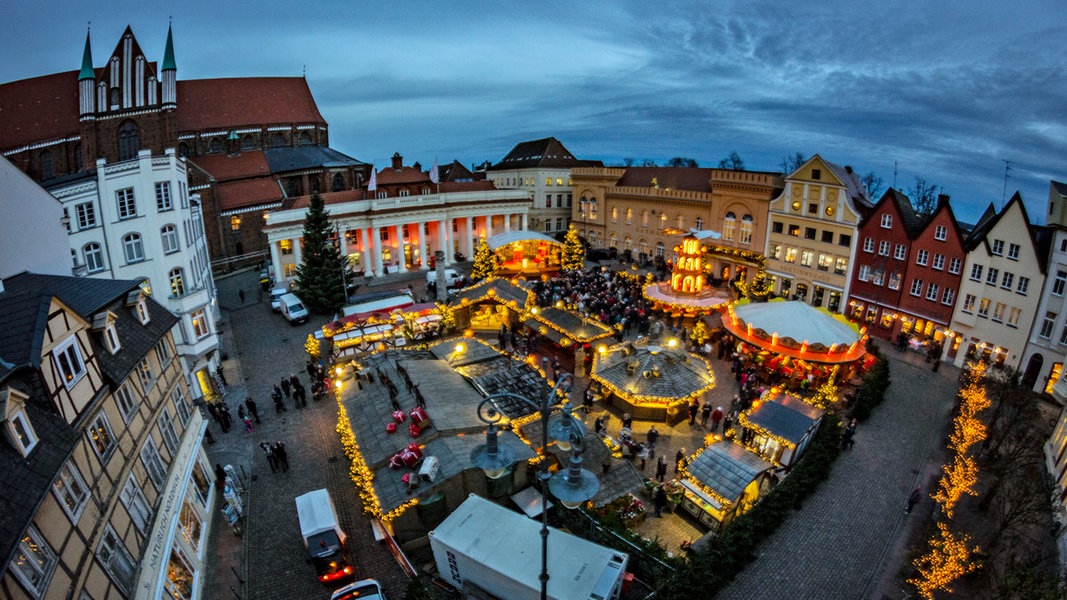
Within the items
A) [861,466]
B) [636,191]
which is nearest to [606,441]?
[861,466]

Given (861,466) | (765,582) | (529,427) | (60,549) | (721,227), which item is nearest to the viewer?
(60,549)

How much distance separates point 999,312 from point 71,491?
116 feet

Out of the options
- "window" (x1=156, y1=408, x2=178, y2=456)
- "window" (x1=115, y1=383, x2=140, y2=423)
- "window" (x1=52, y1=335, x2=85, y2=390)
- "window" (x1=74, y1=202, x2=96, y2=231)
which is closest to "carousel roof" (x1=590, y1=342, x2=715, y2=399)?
"window" (x1=156, y1=408, x2=178, y2=456)

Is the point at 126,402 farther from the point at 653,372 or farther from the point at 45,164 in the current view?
the point at 45,164

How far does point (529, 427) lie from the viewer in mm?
16938

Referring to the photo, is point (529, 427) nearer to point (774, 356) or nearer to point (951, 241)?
point (774, 356)

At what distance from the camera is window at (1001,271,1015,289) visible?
2456 cm

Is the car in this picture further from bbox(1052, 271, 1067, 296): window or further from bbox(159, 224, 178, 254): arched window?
bbox(1052, 271, 1067, 296): window

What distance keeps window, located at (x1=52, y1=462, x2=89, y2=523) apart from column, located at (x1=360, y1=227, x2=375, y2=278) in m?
35.5

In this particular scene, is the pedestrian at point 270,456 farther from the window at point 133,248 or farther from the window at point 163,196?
the window at point 163,196

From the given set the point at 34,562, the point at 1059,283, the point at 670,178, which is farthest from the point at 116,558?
the point at 670,178

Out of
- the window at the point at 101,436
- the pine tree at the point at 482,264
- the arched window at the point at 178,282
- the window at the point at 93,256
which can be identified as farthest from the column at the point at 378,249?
the window at the point at 101,436

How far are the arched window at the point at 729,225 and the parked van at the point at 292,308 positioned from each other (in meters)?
31.8

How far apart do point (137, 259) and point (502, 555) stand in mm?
19972
